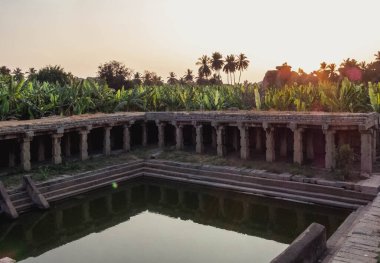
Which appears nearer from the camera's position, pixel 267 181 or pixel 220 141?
pixel 267 181

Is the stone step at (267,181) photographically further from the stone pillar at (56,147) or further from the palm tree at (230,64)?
the palm tree at (230,64)

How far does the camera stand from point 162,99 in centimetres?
2872

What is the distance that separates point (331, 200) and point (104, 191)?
10.0 meters

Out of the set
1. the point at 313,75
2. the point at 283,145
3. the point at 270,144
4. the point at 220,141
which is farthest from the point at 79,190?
the point at 313,75

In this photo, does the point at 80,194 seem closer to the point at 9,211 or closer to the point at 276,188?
the point at 9,211

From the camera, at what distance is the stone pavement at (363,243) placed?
779 cm

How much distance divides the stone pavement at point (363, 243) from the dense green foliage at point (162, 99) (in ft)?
28.4

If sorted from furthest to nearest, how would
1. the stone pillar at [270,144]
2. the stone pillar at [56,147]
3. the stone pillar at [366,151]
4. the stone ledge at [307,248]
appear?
the stone pillar at [56,147], the stone pillar at [270,144], the stone pillar at [366,151], the stone ledge at [307,248]

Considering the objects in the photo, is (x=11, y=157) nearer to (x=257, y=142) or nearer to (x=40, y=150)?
(x=40, y=150)

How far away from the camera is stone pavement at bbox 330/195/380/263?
7786 mm

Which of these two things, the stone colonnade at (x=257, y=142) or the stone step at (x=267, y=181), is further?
the stone colonnade at (x=257, y=142)

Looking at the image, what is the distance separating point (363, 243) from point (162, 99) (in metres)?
21.7

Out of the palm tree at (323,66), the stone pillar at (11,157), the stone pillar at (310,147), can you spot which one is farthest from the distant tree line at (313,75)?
the stone pillar at (11,157)

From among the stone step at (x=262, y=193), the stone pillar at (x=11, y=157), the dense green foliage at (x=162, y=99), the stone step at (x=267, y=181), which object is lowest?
the stone step at (x=262, y=193)
